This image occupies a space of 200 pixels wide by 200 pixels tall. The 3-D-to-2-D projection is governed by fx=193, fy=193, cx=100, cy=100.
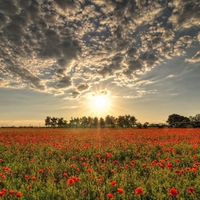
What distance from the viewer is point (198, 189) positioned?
4.37 meters

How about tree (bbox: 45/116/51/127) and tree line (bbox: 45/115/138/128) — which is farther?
tree (bbox: 45/116/51/127)

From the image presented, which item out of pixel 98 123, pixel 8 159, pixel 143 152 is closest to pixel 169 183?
pixel 143 152

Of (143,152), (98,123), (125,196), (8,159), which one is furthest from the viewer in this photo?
(98,123)

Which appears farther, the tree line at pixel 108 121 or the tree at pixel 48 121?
the tree at pixel 48 121

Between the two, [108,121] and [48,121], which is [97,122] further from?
[48,121]

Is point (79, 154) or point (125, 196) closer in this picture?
point (125, 196)

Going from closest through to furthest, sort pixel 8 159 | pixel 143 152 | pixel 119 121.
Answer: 1. pixel 8 159
2. pixel 143 152
3. pixel 119 121

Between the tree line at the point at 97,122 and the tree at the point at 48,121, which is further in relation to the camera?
the tree at the point at 48,121

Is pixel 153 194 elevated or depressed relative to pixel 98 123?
depressed

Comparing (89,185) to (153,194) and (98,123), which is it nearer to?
(153,194)

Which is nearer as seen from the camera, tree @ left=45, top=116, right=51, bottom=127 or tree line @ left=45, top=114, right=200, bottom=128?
tree line @ left=45, top=114, right=200, bottom=128

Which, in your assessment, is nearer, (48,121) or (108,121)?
(108,121)

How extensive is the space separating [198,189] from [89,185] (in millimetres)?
2517

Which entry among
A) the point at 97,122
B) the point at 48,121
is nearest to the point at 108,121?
the point at 97,122
